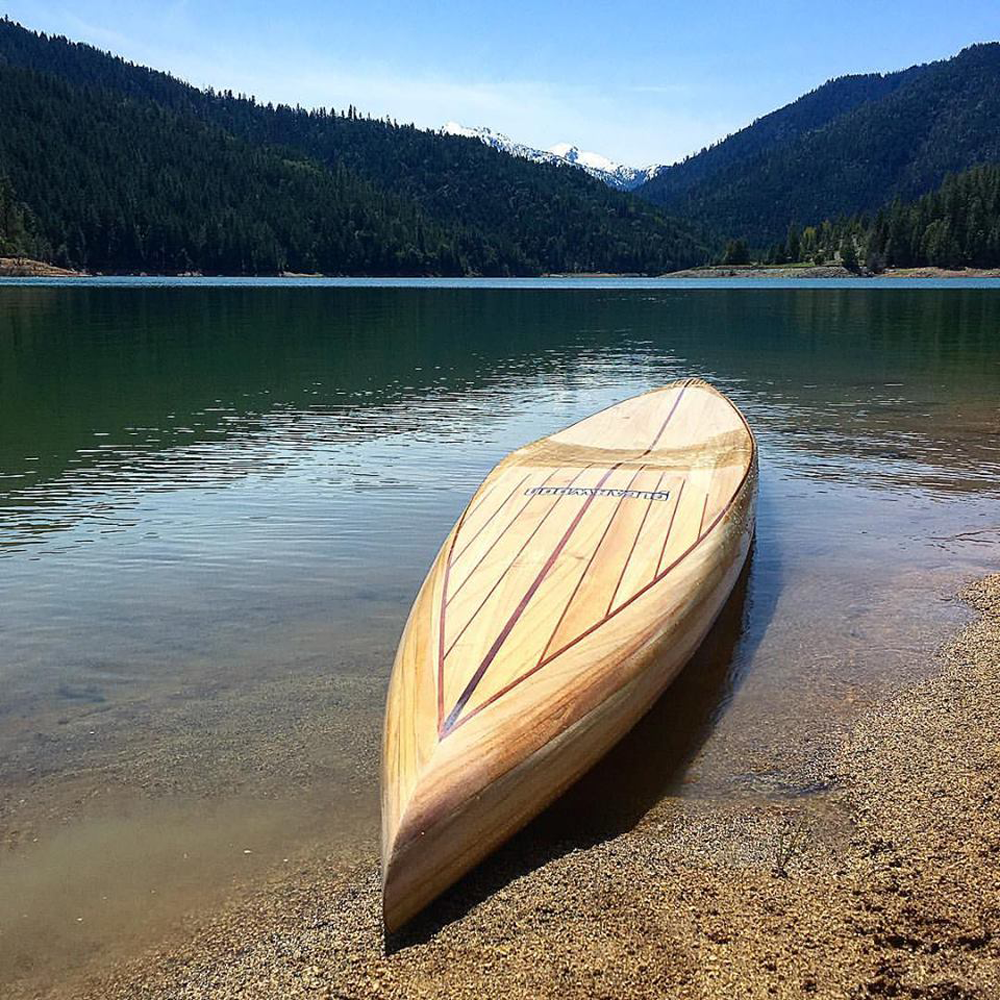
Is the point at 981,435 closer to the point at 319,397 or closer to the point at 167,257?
the point at 319,397

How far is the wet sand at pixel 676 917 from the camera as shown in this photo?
135 inches

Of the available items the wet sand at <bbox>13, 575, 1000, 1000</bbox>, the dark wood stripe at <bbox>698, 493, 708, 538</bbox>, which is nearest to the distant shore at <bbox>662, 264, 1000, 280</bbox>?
the dark wood stripe at <bbox>698, 493, 708, 538</bbox>

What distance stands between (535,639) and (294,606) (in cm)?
323

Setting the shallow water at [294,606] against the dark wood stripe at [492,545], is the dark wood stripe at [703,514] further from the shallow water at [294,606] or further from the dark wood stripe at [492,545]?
the dark wood stripe at [492,545]

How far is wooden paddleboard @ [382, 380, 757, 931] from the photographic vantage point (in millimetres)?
4012

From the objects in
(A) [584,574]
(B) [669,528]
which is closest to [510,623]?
(A) [584,574]

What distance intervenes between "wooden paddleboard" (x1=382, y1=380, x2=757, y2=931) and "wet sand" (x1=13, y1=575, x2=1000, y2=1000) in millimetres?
268

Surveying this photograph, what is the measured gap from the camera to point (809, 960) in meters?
3.48

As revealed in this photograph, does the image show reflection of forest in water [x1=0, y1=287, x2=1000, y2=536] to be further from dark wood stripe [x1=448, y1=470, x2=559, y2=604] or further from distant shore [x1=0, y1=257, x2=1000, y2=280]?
distant shore [x1=0, y1=257, x2=1000, y2=280]

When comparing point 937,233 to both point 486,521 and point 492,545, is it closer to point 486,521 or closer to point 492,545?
point 486,521

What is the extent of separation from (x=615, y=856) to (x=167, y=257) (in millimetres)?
180498

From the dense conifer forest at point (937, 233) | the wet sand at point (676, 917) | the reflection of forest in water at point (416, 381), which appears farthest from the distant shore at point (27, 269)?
the wet sand at point (676, 917)

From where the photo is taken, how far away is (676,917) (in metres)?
3.74

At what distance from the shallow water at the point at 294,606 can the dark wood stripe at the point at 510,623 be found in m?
0.74
